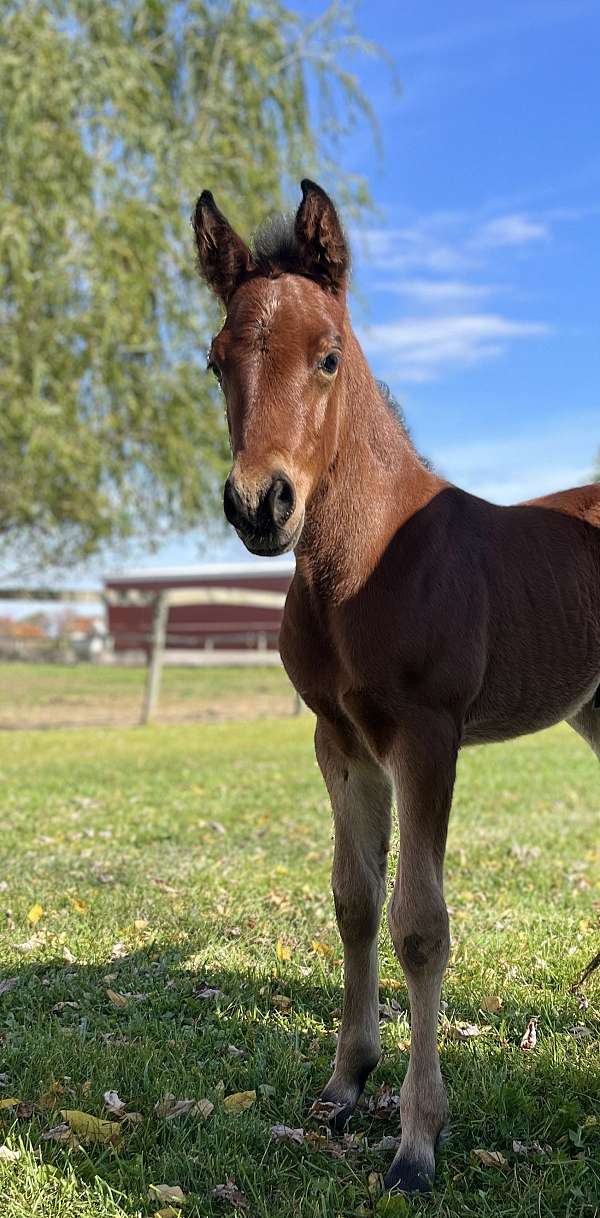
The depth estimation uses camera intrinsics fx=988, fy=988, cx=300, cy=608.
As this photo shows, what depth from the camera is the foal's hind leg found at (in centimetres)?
436

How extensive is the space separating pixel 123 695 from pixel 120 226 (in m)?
12.5

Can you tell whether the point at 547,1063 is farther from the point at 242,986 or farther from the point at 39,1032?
the point at 39,1032

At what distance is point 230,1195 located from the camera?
2875 mm

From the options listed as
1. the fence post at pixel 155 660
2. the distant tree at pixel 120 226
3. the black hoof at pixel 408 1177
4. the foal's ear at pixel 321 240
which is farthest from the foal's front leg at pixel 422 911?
the fence post at pixel 155 660

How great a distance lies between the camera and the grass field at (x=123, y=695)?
18.4 metres

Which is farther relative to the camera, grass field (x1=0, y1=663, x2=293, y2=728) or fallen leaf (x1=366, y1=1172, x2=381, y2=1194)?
grass field (x1=0, y1=663, x2=293, y2=728)

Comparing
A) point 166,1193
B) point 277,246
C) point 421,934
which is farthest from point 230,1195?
point 277,246

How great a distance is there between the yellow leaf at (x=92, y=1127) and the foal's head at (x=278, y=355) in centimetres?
195

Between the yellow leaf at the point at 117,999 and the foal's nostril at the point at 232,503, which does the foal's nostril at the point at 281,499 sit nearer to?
the foal's nostril at the point at 232,503

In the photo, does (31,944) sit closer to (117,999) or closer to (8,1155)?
(117,999)

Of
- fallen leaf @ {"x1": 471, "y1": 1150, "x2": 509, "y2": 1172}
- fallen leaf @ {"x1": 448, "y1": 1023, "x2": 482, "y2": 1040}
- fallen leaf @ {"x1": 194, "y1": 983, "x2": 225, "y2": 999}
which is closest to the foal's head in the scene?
fallen leaf @ {"x1": 471, "y1": 1150, "x2": 509, "y2": 1172}

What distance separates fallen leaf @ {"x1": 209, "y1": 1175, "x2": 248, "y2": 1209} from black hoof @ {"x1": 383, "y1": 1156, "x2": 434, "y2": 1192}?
1.41 ft

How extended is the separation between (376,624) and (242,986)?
2111mm

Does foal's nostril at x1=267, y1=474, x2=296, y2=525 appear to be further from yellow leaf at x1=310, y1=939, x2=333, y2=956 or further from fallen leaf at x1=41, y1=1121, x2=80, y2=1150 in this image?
yellow leaf at x1=310, y1=939, x2=333, y2=956
